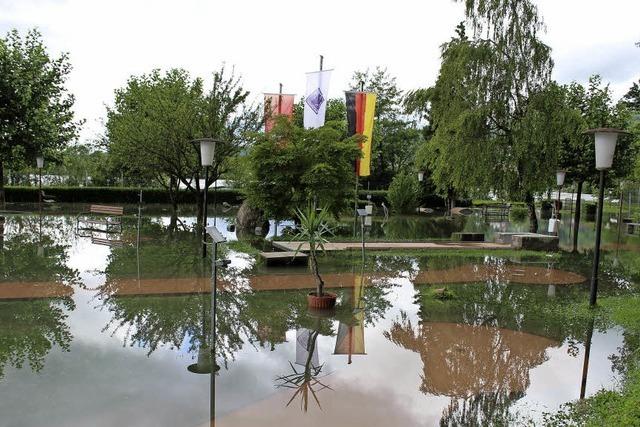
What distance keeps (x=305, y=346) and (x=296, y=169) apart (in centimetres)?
1166

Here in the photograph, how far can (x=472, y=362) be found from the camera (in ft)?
23.1

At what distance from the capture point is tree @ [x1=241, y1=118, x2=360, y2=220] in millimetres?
18375

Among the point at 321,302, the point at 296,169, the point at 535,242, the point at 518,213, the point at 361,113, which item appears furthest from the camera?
the point at 518,213

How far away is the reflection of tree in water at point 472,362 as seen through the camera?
5.73 meters

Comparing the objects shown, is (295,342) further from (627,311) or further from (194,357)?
(627,311)

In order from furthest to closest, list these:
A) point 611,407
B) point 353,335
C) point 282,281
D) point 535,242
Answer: point 535,242 → point 282,281 → point 353,335 → point 611,407

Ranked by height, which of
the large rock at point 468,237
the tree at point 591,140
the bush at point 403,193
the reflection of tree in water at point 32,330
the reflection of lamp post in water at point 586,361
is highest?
the tree at point 591,140

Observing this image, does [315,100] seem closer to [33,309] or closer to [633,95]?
[33,309]

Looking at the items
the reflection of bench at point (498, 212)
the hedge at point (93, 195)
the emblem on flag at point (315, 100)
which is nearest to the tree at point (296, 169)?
the emblem on flag at point (315, 100)

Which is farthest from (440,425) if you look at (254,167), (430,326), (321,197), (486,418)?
(254,167)

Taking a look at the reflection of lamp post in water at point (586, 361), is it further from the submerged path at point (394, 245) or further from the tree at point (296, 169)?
the tree at point (296, 169)

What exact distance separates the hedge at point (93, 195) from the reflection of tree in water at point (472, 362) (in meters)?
28.6

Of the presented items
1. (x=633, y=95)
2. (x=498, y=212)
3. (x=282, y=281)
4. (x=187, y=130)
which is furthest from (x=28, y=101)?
(x=633, y=95)

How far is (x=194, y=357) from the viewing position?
6.81 m
